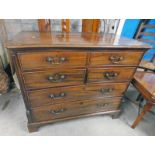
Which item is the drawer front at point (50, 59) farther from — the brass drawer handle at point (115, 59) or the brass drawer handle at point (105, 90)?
the brass drawer handle at point (105, 90)

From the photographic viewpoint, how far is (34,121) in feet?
3.92

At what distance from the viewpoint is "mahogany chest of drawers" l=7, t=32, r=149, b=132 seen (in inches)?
31.7

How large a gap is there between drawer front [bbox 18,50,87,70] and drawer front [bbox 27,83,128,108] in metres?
0.25

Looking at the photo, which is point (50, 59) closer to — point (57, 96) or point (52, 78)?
point (52, 78)

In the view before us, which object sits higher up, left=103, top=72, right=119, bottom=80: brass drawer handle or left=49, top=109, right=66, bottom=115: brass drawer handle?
left=103, top=72, right=119, bottom=80: brass drawer handle

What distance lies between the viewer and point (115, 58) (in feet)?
3.10

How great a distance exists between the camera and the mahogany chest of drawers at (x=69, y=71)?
804 mm

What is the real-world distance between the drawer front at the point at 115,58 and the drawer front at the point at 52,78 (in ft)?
0.46

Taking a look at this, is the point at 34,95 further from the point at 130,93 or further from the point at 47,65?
the point at 130,93

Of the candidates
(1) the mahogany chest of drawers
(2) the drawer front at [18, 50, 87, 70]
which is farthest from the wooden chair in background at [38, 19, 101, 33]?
(2) the drawer front at [18, 50, 87, 70]

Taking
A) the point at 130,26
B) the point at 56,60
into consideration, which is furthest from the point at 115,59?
the point at 130,26

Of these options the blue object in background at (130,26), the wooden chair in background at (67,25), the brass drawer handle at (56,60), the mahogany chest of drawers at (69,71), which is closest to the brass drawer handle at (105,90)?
the mahogany chest of drawers at (69,71)

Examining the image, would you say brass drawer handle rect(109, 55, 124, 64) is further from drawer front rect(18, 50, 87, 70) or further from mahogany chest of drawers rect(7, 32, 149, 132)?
drawer front rect(18, 50, 87, 70)
